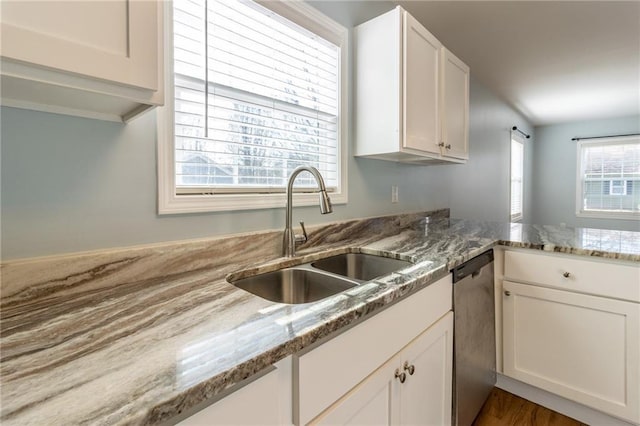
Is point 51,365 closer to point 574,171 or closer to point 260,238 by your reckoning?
point 260,238

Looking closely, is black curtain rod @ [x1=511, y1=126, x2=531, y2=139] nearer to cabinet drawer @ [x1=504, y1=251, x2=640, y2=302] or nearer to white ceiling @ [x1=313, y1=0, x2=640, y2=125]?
white ceiling @ [x1=313, y1=0, x2=640, y2=125]

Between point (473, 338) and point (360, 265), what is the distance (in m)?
0.65

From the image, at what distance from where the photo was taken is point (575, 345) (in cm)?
158

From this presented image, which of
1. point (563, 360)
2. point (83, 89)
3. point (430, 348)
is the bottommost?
point (563, 360)

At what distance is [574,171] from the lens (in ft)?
19.4

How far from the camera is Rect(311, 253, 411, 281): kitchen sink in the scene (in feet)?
4.68

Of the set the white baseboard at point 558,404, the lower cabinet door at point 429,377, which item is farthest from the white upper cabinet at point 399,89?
the white baseboard at point 558,404

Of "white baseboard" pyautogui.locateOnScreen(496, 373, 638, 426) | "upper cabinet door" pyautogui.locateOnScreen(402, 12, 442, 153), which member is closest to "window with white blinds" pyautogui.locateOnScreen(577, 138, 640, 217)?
"white baseboard" pyautogui.locateOnScreen(496, 373, 638, 426)

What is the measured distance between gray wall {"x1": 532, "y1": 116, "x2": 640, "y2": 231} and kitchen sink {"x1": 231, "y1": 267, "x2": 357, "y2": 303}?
676 cm

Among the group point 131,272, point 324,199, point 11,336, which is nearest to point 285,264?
point 324,199

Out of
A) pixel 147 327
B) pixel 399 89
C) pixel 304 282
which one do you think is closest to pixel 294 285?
pixel 304 282

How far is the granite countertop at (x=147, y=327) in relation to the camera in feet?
1.46

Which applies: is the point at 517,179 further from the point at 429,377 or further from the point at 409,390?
the point at 409,390

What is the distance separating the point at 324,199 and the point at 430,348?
70 cm
